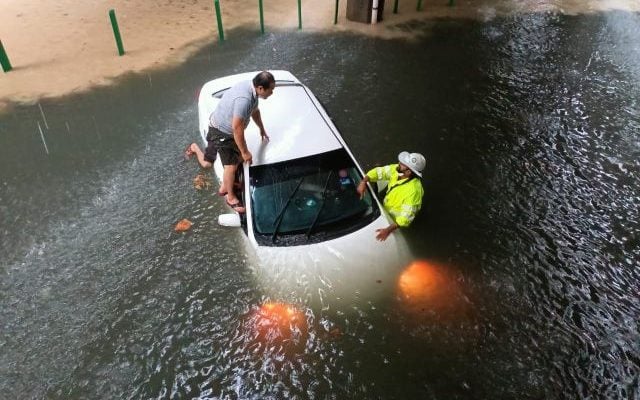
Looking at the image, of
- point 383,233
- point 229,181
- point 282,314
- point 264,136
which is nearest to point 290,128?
point 264,136

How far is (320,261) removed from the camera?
14.0 ft

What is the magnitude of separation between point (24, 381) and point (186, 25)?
31.1 ft

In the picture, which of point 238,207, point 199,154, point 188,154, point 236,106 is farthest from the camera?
point 188,154

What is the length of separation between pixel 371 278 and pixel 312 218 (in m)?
0.86

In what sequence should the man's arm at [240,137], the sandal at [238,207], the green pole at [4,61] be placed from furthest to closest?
1. the green pole at [4,61]
2. the sandal at [238,207]
3. the man's arm at [240,137]

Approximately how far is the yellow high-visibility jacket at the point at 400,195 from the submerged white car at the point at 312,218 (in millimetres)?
184

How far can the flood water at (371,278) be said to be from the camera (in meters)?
4.08

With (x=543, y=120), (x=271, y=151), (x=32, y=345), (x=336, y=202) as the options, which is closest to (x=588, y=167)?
(x=543, y=120)

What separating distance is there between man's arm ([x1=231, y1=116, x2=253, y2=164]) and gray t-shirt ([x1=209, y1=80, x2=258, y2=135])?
0.06 meters

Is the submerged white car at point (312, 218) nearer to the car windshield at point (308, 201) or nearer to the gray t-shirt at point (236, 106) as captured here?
the car windshield at point (308, 201)

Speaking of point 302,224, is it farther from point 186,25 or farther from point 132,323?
point 186,25

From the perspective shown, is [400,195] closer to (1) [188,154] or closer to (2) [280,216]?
(2) [280,216]

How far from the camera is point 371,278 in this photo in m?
4.39

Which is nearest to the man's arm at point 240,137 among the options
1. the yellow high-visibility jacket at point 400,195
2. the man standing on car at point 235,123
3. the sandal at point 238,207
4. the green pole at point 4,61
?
the man standing on car at point 235,123
